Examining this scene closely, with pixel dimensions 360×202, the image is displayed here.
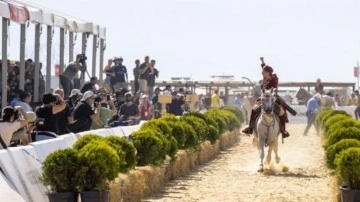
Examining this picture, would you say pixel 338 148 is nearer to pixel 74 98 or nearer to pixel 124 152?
pixel 124 152

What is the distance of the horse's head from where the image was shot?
81.3 ft

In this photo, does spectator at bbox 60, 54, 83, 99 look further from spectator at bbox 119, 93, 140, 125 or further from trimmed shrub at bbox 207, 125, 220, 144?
trimmed shrub at bbox 207, 125, 220, 144

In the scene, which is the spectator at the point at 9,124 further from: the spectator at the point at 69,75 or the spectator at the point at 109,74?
the spectator at the point at 109,74

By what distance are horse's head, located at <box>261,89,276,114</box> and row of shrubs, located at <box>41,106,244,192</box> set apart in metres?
1.82

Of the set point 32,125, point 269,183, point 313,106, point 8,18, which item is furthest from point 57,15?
point 313,106

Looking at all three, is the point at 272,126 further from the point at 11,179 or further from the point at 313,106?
the point at 313,106

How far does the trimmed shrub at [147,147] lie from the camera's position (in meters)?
18.8

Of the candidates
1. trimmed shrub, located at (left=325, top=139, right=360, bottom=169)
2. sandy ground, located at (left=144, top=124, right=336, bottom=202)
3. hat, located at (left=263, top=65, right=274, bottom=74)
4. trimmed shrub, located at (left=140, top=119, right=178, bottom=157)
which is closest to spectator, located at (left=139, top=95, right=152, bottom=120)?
sandy ground, located at (left=144, top=124, right=336, bottom=202)

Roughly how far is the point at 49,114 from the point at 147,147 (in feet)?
6.09


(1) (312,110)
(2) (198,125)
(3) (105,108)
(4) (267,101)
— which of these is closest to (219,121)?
(2) (198,125)

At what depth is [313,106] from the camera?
46.5 metres

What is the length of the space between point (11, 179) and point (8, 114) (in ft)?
9.63

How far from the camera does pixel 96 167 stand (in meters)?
13.5

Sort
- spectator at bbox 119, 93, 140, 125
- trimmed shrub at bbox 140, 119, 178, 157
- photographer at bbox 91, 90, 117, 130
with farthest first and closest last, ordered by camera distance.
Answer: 1. spectator at bbox 119, 93, 140, 125
2. photographer at bbox 91, 90, 117, 130
3. trimmed shrub at bbox 140, 119, 178, 157
